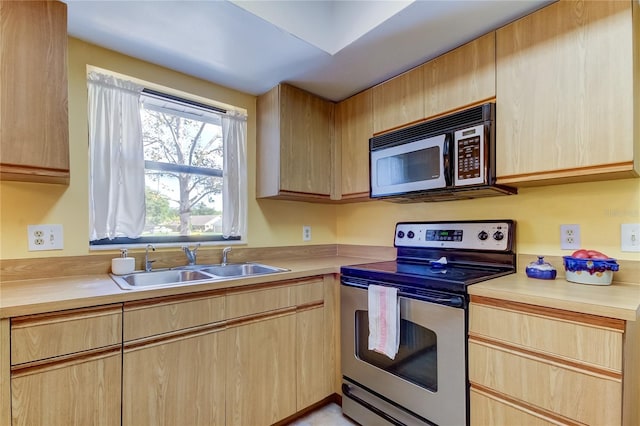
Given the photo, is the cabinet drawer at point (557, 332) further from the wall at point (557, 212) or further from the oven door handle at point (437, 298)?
the wall at point (557, 212)

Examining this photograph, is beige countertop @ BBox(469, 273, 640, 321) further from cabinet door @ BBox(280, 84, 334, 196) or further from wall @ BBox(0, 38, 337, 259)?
wall @ BBox(0, 38, 337, 259)

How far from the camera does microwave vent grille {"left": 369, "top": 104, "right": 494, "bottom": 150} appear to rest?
1571 mm

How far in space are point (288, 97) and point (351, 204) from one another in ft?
3.46

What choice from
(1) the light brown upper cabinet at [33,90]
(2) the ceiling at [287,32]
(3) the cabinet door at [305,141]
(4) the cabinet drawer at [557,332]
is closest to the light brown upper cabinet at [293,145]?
(3) the cabinet door at [305,141]

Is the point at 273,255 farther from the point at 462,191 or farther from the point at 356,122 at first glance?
the point at 462,191

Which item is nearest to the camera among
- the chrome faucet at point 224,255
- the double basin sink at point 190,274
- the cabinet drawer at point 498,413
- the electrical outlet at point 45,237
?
the cabinet drawer at point 498,413

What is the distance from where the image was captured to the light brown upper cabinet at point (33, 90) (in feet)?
3.95

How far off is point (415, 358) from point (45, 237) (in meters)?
1.95

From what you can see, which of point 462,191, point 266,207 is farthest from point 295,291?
point 462,191

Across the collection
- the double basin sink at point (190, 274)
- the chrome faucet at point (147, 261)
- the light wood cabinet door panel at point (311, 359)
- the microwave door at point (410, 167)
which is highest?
the microwave door at point (410, 167)

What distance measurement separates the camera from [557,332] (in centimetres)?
110

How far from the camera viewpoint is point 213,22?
1.50 meters

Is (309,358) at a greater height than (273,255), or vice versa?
(273,255)

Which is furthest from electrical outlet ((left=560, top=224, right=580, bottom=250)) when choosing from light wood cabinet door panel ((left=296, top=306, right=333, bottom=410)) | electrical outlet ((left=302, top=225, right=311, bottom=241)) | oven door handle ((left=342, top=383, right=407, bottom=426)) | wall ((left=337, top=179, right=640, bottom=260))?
electrical outlet ((left=302, top=225, right=311, bottom=241))
